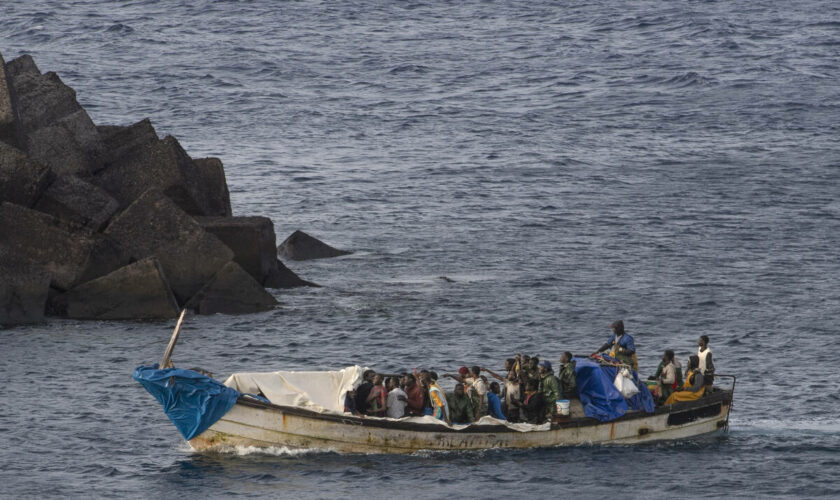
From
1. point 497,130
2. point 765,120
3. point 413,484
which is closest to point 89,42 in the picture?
point 497,130

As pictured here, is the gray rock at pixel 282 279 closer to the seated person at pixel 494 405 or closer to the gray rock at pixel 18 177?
the gray rock at pixel 18 177

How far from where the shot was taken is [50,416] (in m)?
34.3

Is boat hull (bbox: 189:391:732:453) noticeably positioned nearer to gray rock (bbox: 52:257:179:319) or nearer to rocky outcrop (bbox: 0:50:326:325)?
gray rock (bbox: 52:257:179:319)

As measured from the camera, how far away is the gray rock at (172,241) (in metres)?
42.9

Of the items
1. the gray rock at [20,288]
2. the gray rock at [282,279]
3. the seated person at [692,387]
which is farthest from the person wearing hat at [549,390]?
the gray rock at [282,279]

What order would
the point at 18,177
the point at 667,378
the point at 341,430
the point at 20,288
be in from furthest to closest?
the point at 18,177
the point at 20,288
the point at 667,378
the point at 341,430

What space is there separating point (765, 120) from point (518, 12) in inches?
1390

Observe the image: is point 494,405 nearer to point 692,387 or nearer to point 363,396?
point 363,396

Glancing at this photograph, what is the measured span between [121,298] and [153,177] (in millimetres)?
6109

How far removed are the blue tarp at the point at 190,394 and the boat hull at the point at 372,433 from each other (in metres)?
0.27

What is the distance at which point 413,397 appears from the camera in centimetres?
3098

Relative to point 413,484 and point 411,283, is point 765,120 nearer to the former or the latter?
point 411,283

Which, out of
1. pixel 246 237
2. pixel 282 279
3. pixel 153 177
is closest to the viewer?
pixel 246 237

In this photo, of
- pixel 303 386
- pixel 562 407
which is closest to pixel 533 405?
pixel 562 407
